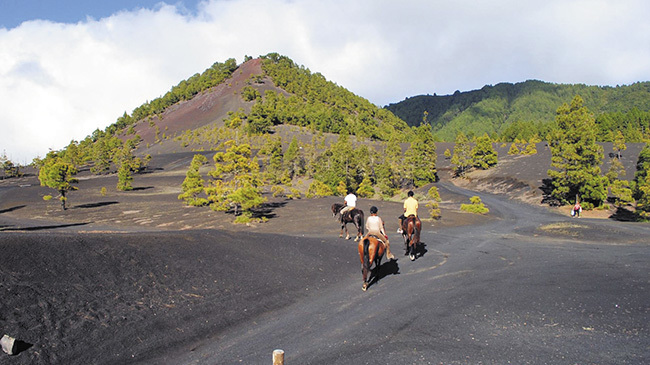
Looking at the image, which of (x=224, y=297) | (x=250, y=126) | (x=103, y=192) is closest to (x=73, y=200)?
(x=103, y=192)

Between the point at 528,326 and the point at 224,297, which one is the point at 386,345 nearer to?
the point at 528,326

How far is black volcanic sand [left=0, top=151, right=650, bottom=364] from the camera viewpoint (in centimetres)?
636

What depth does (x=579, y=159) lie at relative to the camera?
3941 cm

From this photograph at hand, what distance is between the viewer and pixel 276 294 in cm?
1080

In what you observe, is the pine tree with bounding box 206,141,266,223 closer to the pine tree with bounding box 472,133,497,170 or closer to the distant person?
the distant person

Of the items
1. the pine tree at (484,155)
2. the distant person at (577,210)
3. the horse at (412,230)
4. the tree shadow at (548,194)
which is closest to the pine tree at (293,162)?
the pine tree at (484,155)

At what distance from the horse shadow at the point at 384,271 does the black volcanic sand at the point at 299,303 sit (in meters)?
0.09

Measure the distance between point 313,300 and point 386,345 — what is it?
14.4ft

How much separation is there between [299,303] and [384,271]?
13.2 ft

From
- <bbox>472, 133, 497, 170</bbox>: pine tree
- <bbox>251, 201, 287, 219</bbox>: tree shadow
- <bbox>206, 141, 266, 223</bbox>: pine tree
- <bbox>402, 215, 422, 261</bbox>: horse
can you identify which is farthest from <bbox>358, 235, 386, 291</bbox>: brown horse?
<bbox>472, 133, 497, 170</bbox>: pine tree

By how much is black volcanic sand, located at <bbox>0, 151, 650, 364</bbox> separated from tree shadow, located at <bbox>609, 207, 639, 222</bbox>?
75.1ft

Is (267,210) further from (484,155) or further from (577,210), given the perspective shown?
(484,155)

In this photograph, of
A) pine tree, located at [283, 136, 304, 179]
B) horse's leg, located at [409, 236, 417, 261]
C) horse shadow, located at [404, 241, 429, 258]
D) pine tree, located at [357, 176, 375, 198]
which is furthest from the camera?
pine tree, located at [283, 136, 304, 179]

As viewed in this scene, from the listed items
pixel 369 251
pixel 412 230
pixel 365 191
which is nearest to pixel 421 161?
pixel 365 191
